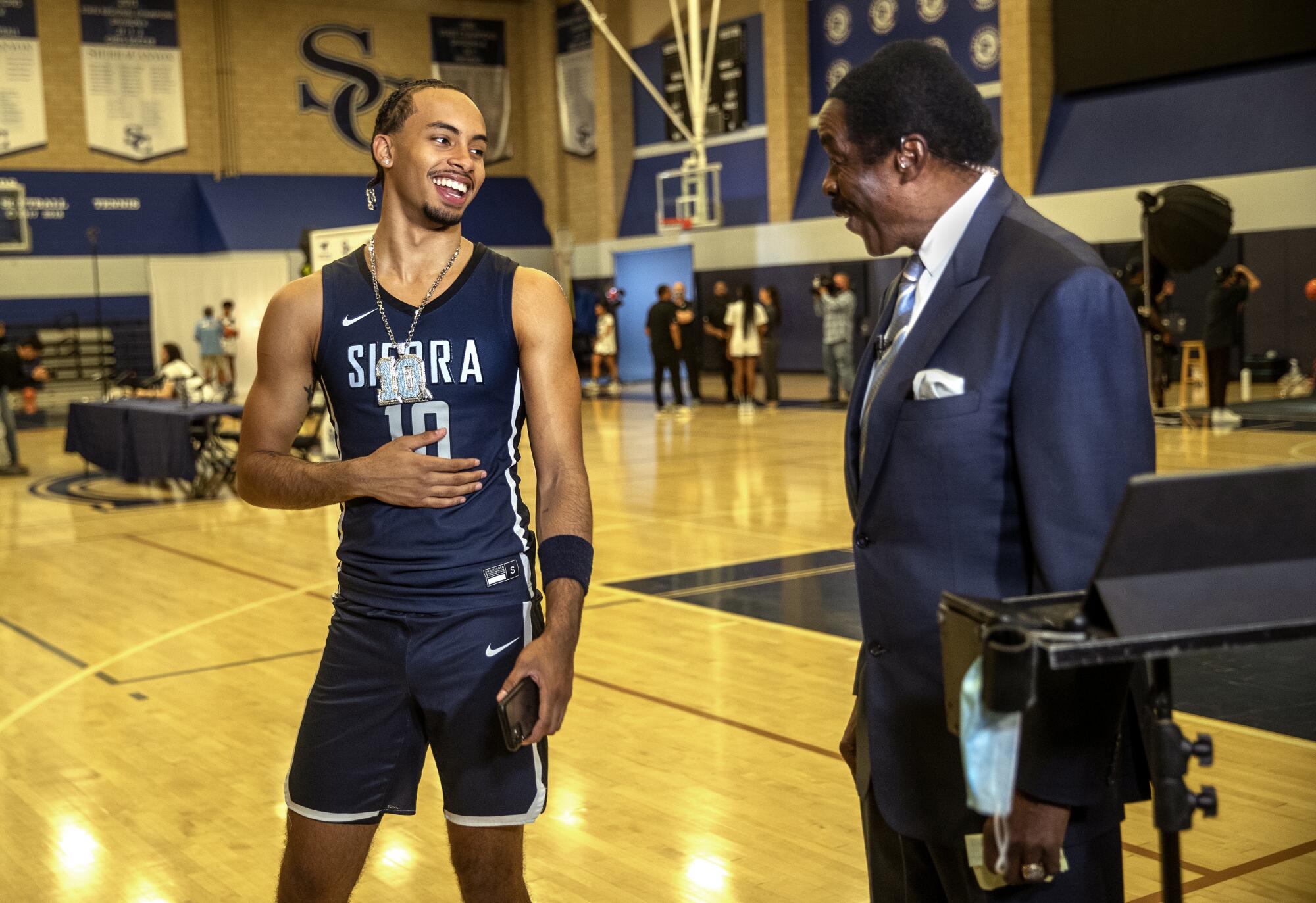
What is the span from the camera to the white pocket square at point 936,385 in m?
1.82

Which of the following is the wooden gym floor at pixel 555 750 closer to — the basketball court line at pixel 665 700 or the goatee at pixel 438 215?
the basketball court line at pixel 665 700

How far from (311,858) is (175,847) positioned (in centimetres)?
177

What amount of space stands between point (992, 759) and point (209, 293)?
24.3 metres

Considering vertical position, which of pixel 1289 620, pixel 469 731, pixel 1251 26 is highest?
pixel 1251 26

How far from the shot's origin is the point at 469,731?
2410 millimetres

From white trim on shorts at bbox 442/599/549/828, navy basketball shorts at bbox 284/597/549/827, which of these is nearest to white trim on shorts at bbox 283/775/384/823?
navy basketball shorts at bbox 284/597/549/827

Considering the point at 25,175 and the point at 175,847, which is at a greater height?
the point at 25,175

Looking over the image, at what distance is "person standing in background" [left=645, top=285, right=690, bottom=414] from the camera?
715 inches

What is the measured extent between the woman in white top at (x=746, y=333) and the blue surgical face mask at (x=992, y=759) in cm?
1626

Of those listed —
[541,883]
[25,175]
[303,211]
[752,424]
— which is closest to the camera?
[541,883]

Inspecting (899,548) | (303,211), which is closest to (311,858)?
(899,548)

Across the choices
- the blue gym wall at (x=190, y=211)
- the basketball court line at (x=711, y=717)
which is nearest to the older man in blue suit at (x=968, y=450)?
the basketball court line at (x=711, y=717)

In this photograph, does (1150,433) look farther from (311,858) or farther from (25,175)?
(25,175)

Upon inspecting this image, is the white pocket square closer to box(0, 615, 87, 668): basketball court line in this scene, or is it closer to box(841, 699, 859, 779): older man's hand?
box(841, 699, 859, 779): older man's hand
